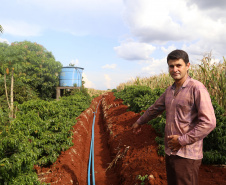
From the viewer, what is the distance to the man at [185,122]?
1.81 metres

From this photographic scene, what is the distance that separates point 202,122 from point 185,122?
0.26m

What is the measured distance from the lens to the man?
1810 millimetres

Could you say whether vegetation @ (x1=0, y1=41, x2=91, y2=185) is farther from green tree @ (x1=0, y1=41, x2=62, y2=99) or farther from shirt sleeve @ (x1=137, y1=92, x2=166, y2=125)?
green tree @ (x1=0, y1=41, x2=62, y2=99)

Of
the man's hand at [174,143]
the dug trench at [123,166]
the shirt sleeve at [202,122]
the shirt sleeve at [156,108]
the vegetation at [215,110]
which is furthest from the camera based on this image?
the vegetation at [215,110]

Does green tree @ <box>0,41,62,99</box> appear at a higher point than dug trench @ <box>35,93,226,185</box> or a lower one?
higher

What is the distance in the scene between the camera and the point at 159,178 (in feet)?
12.2

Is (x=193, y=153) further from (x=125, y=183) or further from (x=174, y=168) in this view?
(x=125, y=183)

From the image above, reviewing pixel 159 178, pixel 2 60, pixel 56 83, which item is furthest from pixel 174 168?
pixel 56 83

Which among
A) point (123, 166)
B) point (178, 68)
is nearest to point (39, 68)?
point (123, 166)

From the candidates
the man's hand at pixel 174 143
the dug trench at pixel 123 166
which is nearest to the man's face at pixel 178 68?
the man's hand at pixel 174 143

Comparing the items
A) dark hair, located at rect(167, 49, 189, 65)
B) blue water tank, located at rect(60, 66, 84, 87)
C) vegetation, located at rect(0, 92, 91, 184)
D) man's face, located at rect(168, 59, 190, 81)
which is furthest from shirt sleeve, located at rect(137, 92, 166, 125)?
blue water tank, located at rect(60, 66, 84, 87)

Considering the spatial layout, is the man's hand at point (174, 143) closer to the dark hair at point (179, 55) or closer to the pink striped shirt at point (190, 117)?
the pink striped shirt at point (190, 117)

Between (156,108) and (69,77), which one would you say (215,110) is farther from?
(69,77)

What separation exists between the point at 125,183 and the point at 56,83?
61.5 ft
